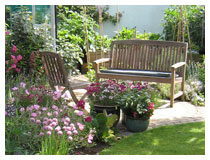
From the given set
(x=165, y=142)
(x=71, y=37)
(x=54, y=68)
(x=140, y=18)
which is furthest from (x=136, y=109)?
(x=140, y=18)

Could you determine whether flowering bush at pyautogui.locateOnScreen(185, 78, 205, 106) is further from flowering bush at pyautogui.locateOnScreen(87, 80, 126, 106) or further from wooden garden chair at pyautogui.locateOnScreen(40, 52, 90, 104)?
wooden garden chair at pyautogui.locateOnScreen(40, 52, 90, 104)

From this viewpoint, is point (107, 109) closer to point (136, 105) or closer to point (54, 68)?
point (136, 105)

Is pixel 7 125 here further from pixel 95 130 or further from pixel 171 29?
pixel 171 29

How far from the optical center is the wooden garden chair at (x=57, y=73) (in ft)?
14.6

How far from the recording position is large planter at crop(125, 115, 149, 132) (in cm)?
398

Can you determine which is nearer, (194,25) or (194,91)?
(194,91)

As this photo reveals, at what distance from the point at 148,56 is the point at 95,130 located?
115 inches

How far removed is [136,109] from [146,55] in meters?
2.44

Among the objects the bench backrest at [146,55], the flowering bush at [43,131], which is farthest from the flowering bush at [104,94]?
the bench backrest at [146,55]

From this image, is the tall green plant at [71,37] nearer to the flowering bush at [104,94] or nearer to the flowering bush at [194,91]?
the flowering bush at [194,91]

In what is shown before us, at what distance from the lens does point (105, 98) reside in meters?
4.15

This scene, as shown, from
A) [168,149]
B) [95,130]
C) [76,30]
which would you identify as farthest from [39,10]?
[168,149]

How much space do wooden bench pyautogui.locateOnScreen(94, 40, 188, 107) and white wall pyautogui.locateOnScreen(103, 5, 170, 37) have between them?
5.50 meters
